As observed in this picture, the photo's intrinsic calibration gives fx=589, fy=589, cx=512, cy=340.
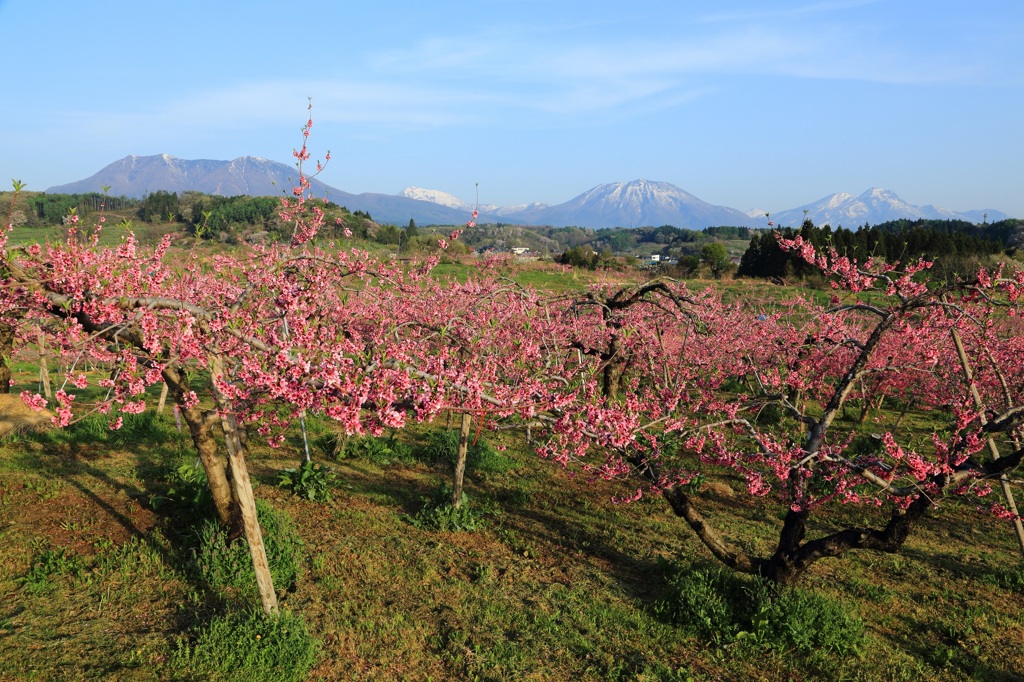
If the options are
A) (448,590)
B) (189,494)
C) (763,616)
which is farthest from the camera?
(189,494)

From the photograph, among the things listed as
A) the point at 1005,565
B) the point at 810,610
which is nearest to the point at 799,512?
the point at 810,610

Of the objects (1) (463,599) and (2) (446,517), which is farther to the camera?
(2) (446,517)

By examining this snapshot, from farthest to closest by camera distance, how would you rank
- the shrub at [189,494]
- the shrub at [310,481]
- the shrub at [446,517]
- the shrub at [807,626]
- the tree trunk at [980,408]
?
1. the shrub at [310,481]
2. the shrub at [446,517]
3. the shrub at [189,494]
4. the tree trunk at [980,408]
5. the shrub at [807,626]

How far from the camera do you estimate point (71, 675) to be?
493 cm

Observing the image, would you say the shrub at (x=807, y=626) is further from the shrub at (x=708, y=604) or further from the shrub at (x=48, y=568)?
the shrub at (x=48, y=568)

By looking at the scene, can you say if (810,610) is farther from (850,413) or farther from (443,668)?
(850,413)

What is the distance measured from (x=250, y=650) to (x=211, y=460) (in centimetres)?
249

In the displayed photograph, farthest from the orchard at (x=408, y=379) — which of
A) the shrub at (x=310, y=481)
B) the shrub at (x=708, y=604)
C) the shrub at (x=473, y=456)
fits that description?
the shrub at (x=473, y=456)

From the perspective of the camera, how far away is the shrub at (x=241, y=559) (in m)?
6.47

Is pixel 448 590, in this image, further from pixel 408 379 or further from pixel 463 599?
pixel 408 379

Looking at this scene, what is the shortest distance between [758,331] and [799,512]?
629cm

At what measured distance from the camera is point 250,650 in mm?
5285

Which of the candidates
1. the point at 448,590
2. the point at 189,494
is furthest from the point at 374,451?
the point at 448,590

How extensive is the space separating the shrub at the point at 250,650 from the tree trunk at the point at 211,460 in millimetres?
1722
